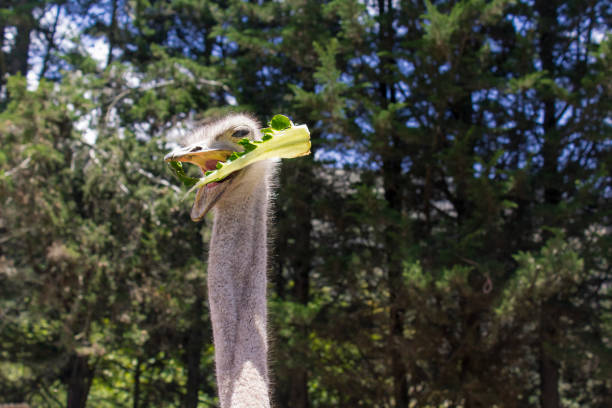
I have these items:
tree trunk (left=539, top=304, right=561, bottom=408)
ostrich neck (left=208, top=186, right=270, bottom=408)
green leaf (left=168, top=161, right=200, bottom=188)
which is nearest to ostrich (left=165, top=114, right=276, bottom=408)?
ostrich neck (left=208, top=186, right=270, bottom=408)

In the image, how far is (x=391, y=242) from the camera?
8305 millimetres

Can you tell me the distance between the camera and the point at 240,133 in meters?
1.76

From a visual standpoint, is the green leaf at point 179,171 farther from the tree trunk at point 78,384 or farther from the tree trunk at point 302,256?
the tree trunk at point 78,384

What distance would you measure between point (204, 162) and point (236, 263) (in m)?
0.32

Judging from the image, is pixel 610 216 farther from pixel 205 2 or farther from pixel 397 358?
pixel 205 2

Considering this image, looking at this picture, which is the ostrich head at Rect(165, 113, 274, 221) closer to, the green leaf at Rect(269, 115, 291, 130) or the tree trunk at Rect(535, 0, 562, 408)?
the green leaf at Rect(269, 115, 291, 130)

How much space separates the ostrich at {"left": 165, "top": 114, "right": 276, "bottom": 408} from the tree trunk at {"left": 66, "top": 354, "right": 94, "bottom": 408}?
945 cm

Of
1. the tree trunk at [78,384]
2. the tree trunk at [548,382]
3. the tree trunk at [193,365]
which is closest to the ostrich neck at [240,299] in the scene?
the tree trunk at [548,382]

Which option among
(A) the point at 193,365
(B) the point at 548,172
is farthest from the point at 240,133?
(A) the point at 193,365

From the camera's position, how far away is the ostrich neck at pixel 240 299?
142 centimetres

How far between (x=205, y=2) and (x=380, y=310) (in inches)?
303

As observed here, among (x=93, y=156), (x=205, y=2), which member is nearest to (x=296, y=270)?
(x=93, y=156)

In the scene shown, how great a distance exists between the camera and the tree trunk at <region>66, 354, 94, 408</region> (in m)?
10.1

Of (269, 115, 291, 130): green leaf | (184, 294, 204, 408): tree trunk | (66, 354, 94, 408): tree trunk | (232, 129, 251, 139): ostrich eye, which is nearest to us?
(269, 115, 291, 130): green leaf
